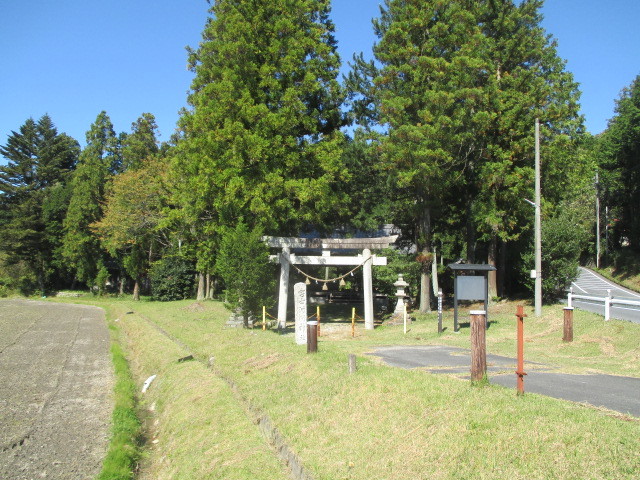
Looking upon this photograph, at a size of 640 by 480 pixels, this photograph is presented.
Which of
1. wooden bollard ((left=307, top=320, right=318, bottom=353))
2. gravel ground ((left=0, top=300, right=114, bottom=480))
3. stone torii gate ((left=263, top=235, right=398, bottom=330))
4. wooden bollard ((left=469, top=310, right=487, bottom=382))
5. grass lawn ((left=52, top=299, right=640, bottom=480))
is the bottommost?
gravel ground ((left=0, top=300, right=114, bottom=480))

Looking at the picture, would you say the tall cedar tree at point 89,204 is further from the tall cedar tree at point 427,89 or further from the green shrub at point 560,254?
the green shrub at point 560,254

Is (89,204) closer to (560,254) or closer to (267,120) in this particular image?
(267,120)

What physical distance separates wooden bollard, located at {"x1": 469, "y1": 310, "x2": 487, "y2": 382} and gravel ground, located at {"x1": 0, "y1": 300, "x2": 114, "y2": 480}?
6278 mm

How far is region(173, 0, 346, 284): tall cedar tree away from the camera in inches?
811

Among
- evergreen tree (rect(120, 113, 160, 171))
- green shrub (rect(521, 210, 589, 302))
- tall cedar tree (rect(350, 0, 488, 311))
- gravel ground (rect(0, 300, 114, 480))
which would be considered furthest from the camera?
evergreen tree (rect(120, 113, 160, 171))

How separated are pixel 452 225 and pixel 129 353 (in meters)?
20.3

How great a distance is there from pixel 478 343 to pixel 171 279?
36.0 m

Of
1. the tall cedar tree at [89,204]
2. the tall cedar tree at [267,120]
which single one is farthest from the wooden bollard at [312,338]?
the tall cedar tree at [89,204]

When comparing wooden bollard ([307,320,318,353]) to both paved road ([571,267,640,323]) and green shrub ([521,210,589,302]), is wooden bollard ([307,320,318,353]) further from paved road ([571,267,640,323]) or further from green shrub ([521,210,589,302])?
green shrub ([521,210,589,302])

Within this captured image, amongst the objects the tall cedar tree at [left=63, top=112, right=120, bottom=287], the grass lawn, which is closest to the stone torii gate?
the grass lawn

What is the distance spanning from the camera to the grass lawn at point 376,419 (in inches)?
197

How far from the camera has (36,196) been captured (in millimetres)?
57938

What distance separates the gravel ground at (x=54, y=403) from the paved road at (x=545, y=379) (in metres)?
6.10

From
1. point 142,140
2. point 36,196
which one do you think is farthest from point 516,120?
point 36,196
